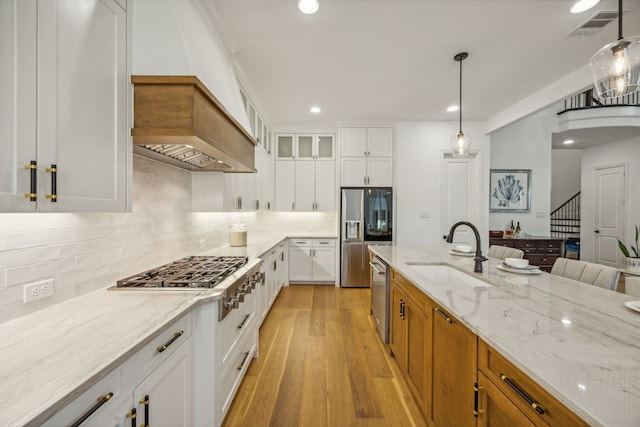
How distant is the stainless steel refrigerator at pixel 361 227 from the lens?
15.0 feet

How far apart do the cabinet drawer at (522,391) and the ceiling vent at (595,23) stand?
9.24 ft

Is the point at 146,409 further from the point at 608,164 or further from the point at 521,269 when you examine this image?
the point at 608,164

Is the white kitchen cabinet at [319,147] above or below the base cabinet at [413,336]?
above

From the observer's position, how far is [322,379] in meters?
2.16

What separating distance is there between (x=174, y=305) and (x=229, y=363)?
0.69 metres

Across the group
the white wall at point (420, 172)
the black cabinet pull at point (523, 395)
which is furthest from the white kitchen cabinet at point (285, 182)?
the black cabinet pull at point (523, 395)

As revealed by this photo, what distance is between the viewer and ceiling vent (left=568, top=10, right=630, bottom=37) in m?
2.08

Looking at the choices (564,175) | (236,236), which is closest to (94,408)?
(236,236)

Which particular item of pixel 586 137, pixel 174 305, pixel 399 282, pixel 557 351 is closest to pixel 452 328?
pixel 557 351

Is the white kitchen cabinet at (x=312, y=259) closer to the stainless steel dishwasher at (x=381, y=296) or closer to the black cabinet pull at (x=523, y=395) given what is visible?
the stainless steel dishwasher at (x=381, y=296)

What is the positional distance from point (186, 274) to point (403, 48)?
Result: 274 centimetres

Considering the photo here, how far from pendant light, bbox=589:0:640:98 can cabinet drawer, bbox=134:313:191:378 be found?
2549 mm

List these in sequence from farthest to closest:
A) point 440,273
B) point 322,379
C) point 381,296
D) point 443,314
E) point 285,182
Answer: point 285,182 → point 381,296 → point 440,273 → point 322,379 → point 443,314

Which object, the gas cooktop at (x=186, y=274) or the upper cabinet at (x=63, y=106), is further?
the gas cooktop at (x=186, y=274)
